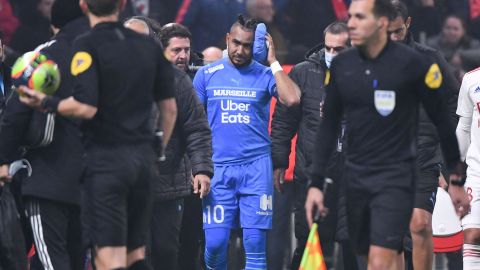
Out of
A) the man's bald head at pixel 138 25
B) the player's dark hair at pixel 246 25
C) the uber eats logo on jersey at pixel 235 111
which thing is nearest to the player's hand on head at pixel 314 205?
the man's bald head at pixel 138 25

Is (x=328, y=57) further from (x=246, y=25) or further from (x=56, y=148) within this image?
(x=56, y=148)

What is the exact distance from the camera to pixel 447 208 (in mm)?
12484

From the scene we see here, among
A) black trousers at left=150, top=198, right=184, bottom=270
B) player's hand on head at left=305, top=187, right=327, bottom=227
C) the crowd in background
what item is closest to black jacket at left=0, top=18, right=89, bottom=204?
player's hand on head at left=305, top=187, right=327, bottom=227

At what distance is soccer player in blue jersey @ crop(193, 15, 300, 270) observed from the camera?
1200 cm

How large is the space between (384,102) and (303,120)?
2.99 meters

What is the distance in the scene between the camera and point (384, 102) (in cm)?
917

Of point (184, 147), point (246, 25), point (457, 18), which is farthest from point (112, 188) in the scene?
point (457, 18)

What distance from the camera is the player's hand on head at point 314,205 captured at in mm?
9250

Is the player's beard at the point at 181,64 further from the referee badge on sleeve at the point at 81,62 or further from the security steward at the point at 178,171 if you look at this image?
the referee badge on sleeve at the point at 81,62

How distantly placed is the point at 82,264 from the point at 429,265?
9.92 ft

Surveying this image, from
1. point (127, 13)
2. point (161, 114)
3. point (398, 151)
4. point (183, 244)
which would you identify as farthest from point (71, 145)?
point (127, 13)

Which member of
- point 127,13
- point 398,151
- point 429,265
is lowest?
point 429,265

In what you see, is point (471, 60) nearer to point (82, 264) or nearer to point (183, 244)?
point (183, 244)

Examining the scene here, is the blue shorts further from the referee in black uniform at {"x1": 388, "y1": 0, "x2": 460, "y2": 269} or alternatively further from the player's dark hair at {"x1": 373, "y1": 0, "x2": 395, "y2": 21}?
the player's dark hair at {"x1": 373, "y1": 0, "x2": 395, "y2": 21}
